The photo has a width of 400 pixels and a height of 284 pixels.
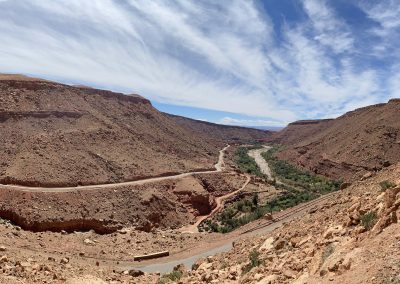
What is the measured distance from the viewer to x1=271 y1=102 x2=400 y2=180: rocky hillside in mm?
62406

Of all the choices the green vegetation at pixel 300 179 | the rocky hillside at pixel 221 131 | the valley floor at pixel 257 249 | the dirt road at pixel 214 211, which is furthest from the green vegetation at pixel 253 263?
the rocky hillside at pixel 221 131

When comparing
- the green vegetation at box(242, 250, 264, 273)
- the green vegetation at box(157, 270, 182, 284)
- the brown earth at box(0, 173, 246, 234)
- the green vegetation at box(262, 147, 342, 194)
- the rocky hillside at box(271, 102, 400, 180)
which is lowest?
the brown earth at box(0, 173, 246, 234)

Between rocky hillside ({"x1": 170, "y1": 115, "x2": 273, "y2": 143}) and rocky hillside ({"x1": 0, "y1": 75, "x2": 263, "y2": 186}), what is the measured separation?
77695 millimetres

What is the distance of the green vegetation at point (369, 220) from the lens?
11.0 m

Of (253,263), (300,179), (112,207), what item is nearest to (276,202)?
(112,207)

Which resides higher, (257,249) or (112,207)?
(257,249)

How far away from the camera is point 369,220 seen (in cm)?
1127

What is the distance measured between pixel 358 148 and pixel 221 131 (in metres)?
97.3

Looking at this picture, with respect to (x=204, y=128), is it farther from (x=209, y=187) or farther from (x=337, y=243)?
(x=337, y=243)

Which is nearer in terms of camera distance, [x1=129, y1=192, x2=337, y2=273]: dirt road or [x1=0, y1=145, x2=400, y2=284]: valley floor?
[x1=0, y1=145, x2=400, y2=284]: valley floor

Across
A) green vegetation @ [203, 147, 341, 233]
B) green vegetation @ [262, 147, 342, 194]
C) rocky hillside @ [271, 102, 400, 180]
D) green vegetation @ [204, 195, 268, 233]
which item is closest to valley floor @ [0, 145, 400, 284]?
green vegetation @ [204, 195, 268, 233]

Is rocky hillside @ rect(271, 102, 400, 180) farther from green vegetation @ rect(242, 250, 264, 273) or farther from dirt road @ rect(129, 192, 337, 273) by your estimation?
green vegetation @ rect(242, 250, 264, 273)

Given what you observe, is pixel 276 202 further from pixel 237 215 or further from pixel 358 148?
pixel 358 148

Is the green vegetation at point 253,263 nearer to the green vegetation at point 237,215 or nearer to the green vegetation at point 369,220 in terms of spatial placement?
the green vegetation at point 369,220
